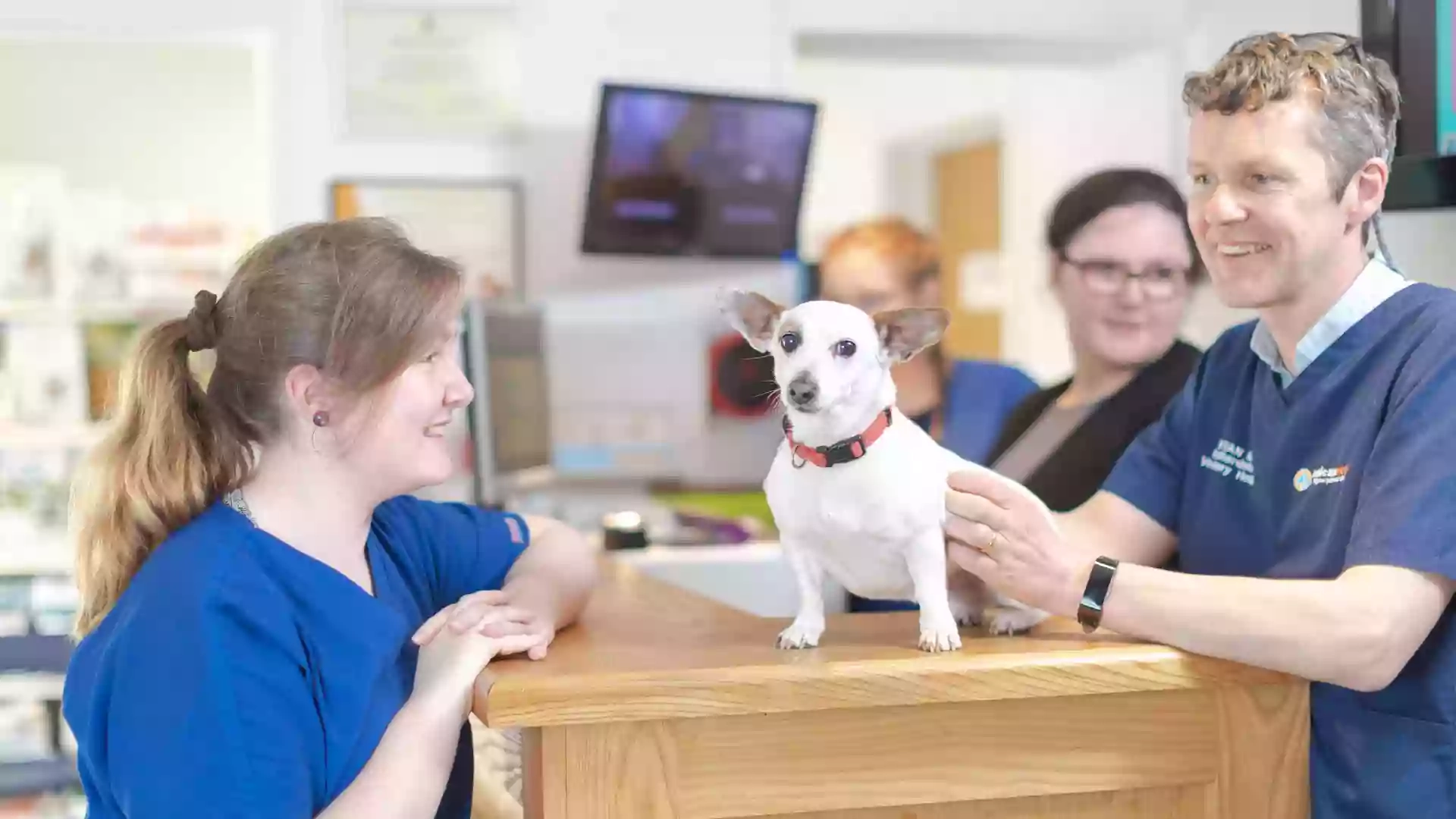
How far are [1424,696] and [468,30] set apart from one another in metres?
2.81

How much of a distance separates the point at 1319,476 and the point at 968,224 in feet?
14.7

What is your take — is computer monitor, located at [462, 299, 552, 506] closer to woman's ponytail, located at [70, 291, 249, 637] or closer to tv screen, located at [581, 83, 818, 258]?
tv screen, located at [581, 83, 818, 258]

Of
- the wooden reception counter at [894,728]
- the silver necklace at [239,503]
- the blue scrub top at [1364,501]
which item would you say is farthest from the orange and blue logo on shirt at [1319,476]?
the silver necklace at [239,503]

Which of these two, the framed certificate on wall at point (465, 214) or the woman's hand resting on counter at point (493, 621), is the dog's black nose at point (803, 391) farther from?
the framed certificate on wall at point (465, 214)

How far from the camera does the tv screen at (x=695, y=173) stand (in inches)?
132

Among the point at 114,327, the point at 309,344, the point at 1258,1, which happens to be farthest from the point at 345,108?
the point at 309,344

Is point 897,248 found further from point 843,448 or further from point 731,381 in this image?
point 843,448

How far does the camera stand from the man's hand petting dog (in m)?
1.15

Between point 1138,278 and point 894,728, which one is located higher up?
point 1138,278

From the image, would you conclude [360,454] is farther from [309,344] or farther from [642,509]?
[642,509]

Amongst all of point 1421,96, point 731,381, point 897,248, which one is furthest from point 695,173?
point 1421,96

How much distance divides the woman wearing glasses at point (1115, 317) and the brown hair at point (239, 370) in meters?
0.77

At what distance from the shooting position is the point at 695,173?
11.4 feet

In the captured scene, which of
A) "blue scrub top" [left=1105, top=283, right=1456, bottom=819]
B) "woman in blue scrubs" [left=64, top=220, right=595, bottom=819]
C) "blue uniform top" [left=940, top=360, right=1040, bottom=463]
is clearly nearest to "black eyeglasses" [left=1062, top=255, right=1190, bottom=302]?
"blue scrub top" [left=1105, top=283, right=1456, bottom=819]
